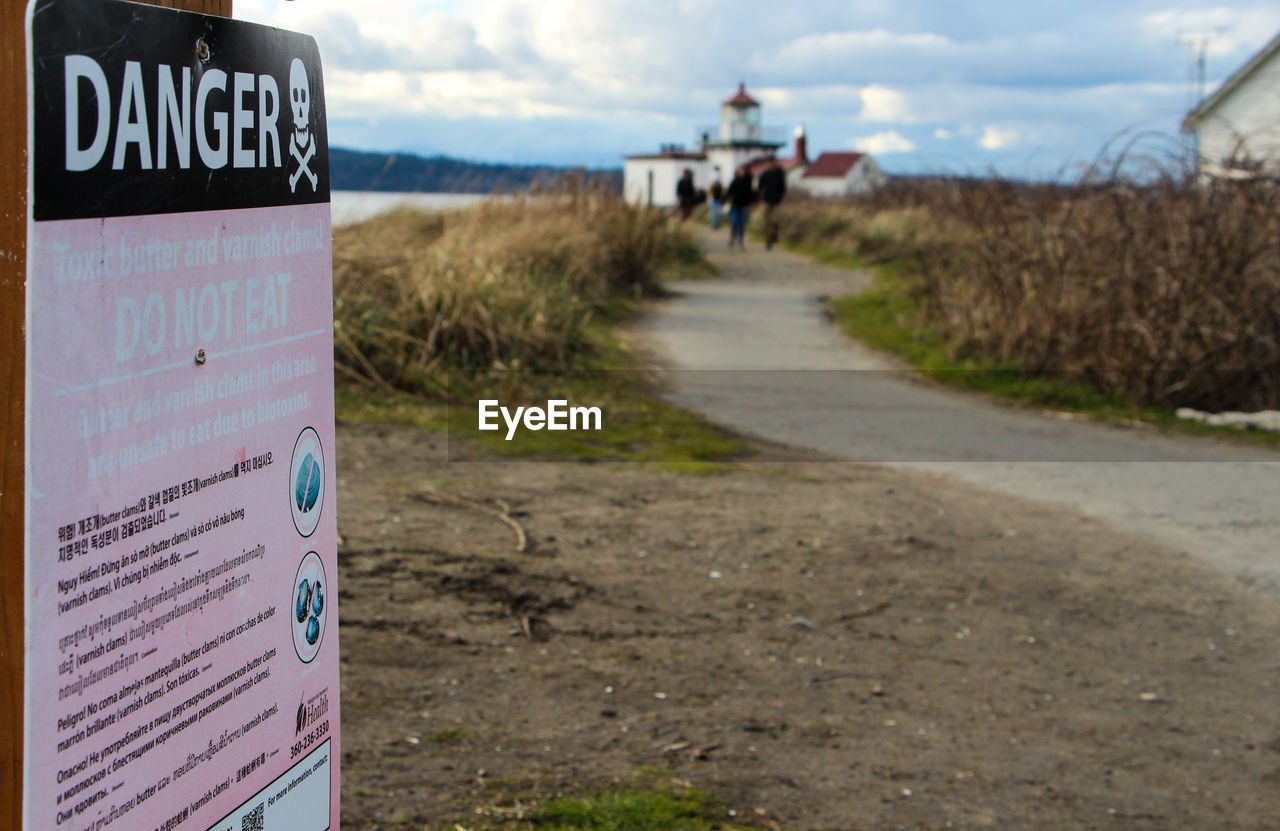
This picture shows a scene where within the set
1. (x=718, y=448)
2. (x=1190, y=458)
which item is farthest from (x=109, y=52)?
(x=1190, y=458)

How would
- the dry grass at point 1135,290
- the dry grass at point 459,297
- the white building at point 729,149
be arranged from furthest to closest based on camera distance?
the white building at point 729,149 → the dry grass at point 1135,290 → the dry grass at point 459,297

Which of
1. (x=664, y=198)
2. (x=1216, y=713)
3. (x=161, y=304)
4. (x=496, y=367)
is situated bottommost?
(x=1216, y=713)

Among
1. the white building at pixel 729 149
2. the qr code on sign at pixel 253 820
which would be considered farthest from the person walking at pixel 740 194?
the white building at pixel 729 149

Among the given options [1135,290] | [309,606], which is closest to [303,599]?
[309,606]

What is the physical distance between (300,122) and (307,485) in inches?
16.5

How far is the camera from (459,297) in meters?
9.12

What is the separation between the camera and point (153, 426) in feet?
3.48

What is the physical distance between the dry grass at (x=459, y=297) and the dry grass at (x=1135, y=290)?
3.79 metres

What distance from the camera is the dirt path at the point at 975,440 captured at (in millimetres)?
6098

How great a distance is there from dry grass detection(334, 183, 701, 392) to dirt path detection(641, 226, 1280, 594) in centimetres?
114

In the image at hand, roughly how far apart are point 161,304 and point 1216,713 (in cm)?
368

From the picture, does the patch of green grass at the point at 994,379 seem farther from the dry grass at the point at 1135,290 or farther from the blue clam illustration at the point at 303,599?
the blue clam illustration at the point at 303,599

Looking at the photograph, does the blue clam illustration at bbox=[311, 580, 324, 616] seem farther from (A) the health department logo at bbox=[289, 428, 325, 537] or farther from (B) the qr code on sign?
(B) the qr code on sign

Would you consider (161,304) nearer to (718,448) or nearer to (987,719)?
(987,719)
